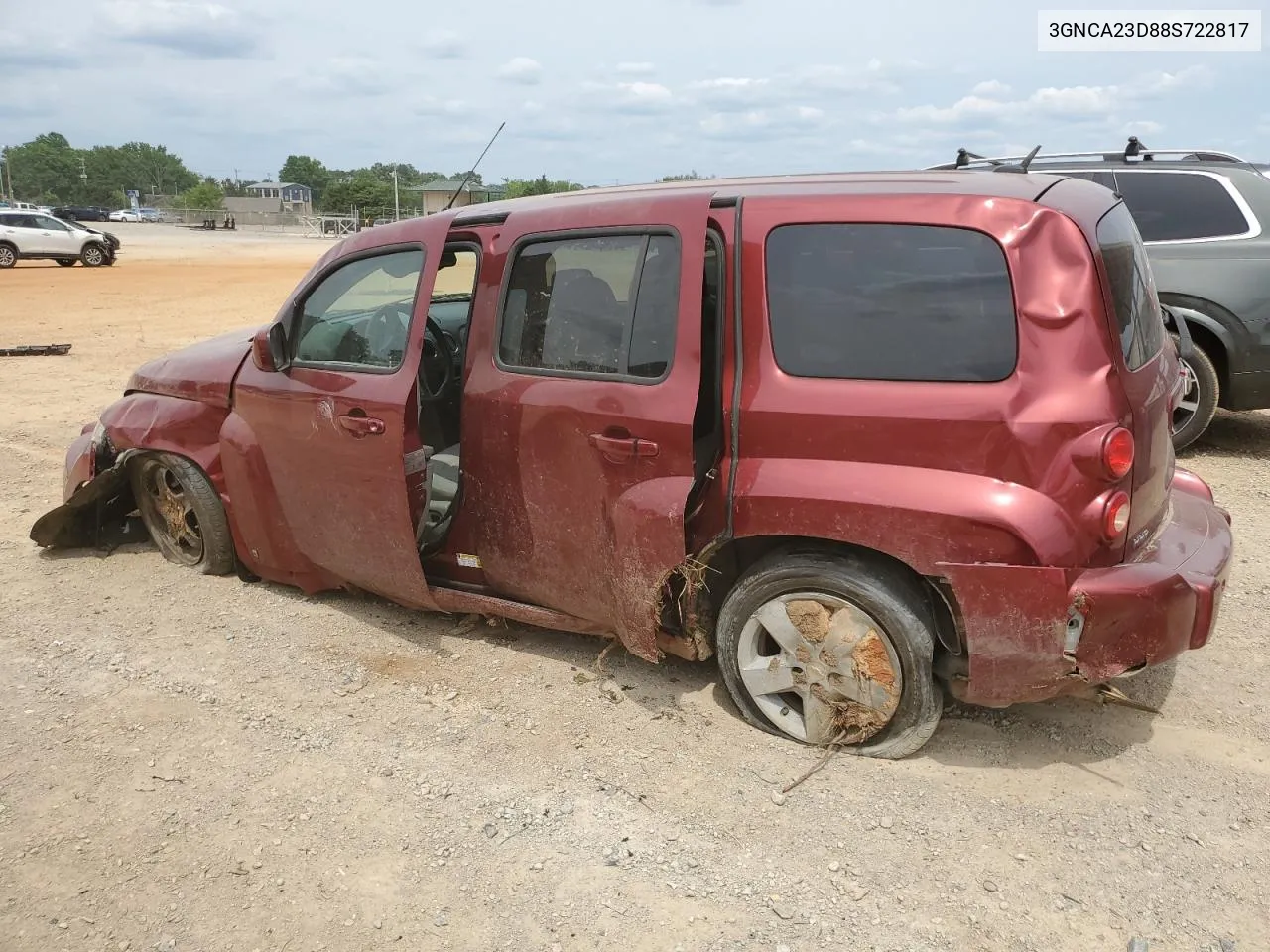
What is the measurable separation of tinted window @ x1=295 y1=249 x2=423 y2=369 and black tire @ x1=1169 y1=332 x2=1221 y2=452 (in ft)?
17.2

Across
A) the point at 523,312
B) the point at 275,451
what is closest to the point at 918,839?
the point at 523,312

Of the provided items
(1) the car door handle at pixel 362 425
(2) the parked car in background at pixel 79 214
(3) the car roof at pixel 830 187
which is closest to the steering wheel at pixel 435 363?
(1) the car door handle at pixel 362 425

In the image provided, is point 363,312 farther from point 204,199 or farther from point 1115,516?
point 204,199

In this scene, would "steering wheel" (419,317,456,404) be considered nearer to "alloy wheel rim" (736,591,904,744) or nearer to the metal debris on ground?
"alloy wheel rim" (736,591,904,744)

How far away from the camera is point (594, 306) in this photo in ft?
12.0

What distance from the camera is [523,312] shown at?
384 centimetres

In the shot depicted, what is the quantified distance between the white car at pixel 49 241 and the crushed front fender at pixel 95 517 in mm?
25506

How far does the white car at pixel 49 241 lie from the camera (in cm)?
2627

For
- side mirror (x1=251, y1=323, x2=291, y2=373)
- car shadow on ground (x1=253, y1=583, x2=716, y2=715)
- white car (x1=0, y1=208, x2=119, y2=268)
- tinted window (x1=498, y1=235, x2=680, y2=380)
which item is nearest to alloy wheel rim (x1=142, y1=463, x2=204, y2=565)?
car shadow on ground (x1=253, y1=583, x2=716, y2=715)

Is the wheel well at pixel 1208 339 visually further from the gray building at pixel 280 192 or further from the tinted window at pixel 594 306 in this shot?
the gray building at pixel 280 192

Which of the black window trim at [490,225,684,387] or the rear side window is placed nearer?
→ the rear side window

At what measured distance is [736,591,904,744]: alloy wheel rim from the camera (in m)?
3.25

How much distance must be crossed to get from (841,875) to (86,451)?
4.51m

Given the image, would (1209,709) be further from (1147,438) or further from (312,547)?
(312,547)
